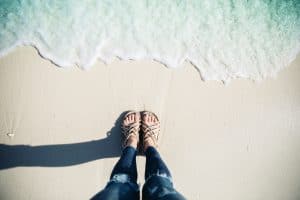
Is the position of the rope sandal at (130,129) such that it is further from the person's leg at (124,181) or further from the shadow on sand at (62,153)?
the person's leg at (124,181)

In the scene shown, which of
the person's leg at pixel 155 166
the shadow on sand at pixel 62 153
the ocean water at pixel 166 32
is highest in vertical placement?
the ocean water at pixel 166 32

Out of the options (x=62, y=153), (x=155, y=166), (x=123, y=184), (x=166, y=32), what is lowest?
(x=123, y=184)

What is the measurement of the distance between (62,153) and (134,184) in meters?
1.01

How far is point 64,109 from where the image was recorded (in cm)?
262

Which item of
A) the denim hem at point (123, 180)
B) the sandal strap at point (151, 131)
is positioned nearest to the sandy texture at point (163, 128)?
the sandal strap at point (151, 131)

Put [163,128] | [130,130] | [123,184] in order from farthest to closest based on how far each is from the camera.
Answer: [163,128], [130,130], [123,184]

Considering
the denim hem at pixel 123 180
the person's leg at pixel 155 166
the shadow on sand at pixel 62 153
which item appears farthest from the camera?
the shadow on sand at pixel 62 153

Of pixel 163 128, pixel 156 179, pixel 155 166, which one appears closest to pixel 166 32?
pixel 163 128

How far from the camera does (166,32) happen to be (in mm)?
2811

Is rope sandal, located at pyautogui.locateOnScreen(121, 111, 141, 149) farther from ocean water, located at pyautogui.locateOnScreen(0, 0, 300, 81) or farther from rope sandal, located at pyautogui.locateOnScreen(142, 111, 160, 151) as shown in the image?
ocean water, located at pyautogui.locateOnScreen(0, 0, 300, 81)

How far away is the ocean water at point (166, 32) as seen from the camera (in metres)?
2.65

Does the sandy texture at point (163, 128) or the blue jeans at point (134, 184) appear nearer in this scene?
the blue jeans at point (134, 184)

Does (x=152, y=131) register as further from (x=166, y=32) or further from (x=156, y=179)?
(x=166, y=32)

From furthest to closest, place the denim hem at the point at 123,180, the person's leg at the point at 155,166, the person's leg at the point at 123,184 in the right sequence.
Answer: the person's leg at the point at 155,166, the denim hem at the point at 123,180, the person's leg at the point at 123,184
